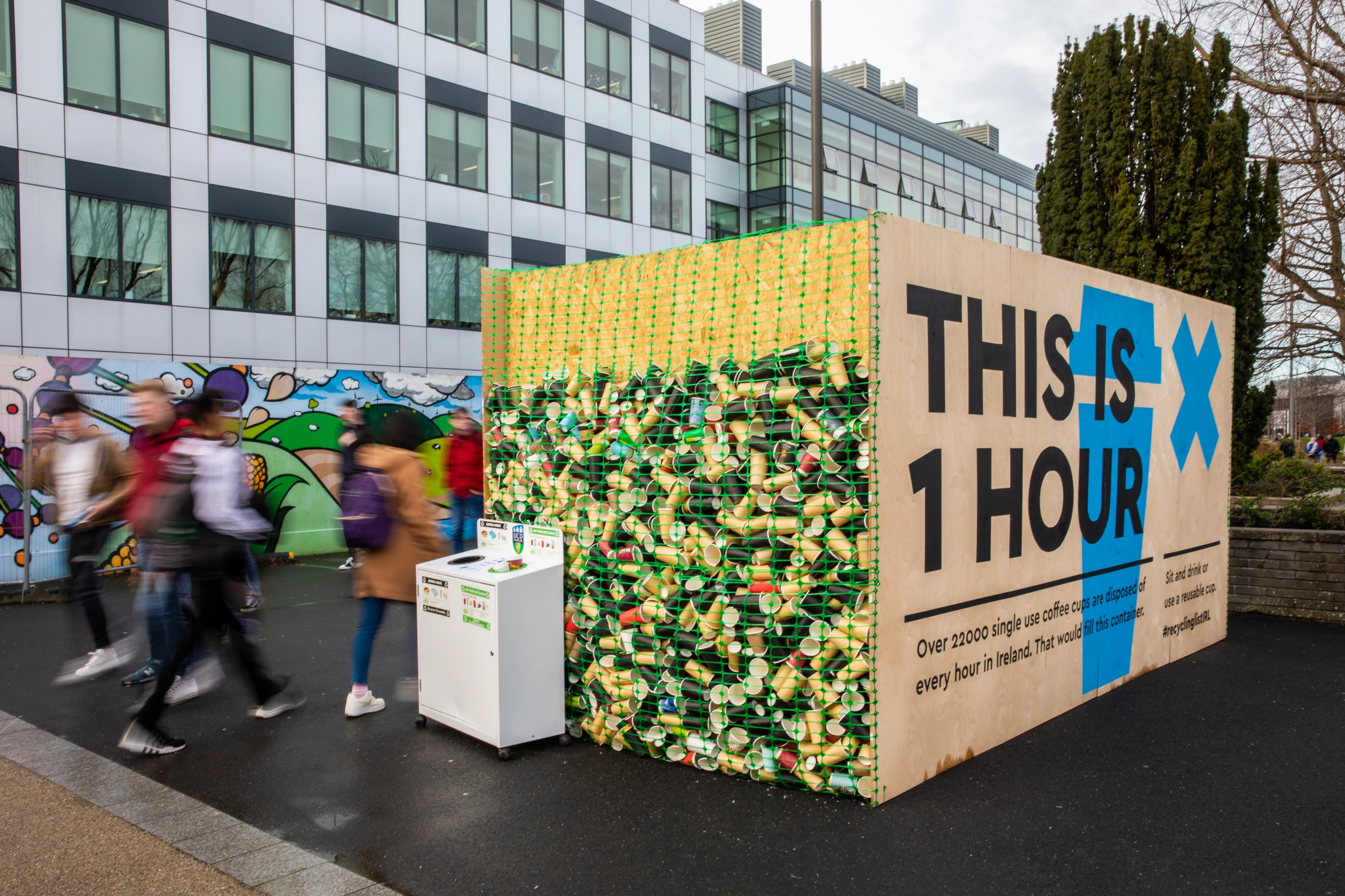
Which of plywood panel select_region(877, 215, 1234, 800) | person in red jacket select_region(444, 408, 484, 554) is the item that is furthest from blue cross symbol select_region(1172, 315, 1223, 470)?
person in red jacket select_region(444, 408, 484, 554)

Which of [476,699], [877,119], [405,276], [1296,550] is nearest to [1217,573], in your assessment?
[1296,550]

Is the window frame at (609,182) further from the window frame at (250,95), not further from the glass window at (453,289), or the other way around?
the window frame at (250,95)

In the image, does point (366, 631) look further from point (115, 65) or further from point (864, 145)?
point (864, 145)

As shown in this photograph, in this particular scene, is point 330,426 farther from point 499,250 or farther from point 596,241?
point 596,241

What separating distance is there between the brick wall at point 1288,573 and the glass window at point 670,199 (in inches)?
833

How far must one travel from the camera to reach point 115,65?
60.6ft

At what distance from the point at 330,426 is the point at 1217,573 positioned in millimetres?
11169

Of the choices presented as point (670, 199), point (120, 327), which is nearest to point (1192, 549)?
point (120, 327)

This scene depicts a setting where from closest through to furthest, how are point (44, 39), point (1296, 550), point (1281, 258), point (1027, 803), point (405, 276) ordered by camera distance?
point (1027, 803) → point (1296, 550) → point (1281, 258) → point (44, 39) → point (405, 276)

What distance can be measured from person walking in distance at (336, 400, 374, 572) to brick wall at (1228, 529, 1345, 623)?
288 inches

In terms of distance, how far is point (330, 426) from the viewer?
1373cm

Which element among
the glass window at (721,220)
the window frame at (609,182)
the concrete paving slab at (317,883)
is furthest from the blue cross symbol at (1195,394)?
the glass window at (721,220)

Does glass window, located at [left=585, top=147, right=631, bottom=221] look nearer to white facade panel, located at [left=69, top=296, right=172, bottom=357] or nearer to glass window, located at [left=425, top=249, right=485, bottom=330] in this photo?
glass window, located at [left=425, top=249, right=485, bottom=330]

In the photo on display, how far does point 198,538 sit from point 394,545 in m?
1.05
